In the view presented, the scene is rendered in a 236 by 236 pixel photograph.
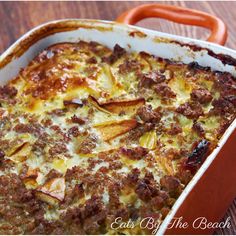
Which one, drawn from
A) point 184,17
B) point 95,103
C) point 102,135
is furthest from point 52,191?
point 184,17

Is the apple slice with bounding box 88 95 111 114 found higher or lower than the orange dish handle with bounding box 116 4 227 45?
lower

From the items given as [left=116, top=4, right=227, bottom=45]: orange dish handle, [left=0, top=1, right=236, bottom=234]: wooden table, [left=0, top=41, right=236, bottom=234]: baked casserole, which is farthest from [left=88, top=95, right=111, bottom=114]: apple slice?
[left=0, top=1, right=236, bottom=234]: wooden table

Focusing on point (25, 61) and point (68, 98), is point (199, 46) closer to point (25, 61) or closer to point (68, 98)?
point (68, 98)

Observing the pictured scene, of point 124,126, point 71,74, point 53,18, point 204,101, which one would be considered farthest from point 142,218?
point 53,18

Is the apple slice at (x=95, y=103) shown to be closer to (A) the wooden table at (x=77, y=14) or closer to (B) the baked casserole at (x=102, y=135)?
(B) the baked casserole at (x=102, y=135)

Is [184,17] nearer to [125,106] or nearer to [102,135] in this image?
[125,106]

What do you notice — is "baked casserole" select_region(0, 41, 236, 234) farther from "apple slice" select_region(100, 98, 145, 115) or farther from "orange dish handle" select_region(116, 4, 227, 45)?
"orange dish handle" select_region(116, 4, 227, 45)

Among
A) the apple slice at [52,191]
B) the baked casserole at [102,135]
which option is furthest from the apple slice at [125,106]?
the apple slice at [52,191]
